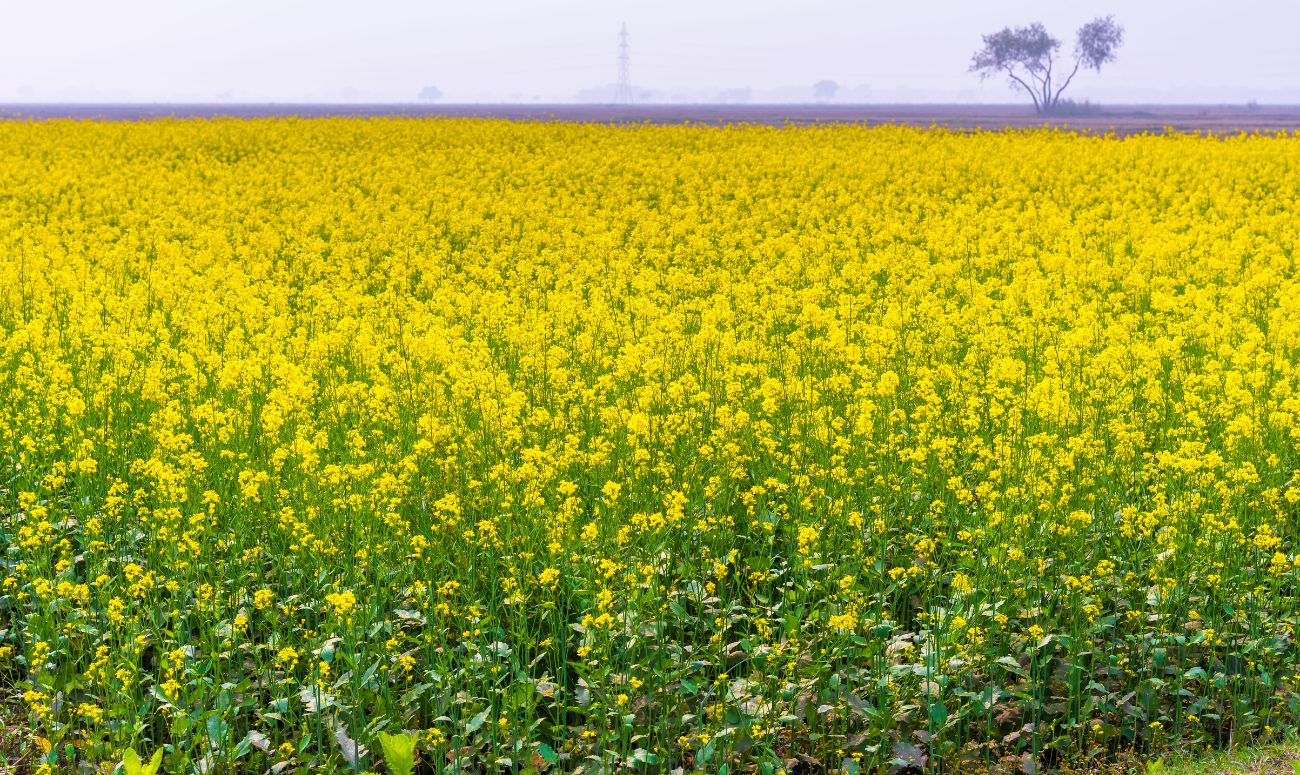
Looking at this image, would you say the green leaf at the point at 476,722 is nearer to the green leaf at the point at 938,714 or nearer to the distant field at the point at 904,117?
the green leaf at the point at 938,714

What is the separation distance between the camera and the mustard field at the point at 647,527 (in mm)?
6445

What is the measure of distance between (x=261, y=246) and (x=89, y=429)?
35.9 ft

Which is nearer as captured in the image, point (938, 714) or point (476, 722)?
point (476, 722)

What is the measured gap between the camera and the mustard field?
6.45 m

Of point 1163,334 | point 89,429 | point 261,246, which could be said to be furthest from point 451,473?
point 261,246

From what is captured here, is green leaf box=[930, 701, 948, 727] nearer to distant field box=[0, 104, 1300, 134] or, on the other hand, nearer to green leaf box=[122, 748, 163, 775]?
green leaf box=[122, 748, 163, 775]

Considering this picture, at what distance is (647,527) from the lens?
746 centimetres

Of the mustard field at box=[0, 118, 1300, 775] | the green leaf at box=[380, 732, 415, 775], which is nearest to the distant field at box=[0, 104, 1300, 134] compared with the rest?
the mustard field at box=[0, 118, 1300, 775]

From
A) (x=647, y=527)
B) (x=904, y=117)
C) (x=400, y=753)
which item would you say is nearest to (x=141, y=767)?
(x=400, y=753)

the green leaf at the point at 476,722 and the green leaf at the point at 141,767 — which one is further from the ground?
the green leaf at the point at 141,767

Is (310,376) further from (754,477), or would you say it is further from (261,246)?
(261,246)

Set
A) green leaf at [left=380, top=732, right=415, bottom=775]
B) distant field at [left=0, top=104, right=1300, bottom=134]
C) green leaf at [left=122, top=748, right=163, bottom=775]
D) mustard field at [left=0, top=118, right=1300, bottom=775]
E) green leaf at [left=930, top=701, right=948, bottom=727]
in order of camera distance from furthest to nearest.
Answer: distant field at [left=0, top=104, right=1300, bottom=134] < mustard field at [left=0, top=118, right=1300, bottom=775] < green leaf at [left=930, top=701, right=948, bottom=727] < green leaf at [left=380, top=732, right=415, bottom=775] < green leaf at [left=122, top=748, right=163, bottom=775]

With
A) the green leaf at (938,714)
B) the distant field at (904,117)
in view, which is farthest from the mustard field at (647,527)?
the distant field at (904,117)

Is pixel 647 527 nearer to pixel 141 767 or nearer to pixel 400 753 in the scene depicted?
pixel 400 753
